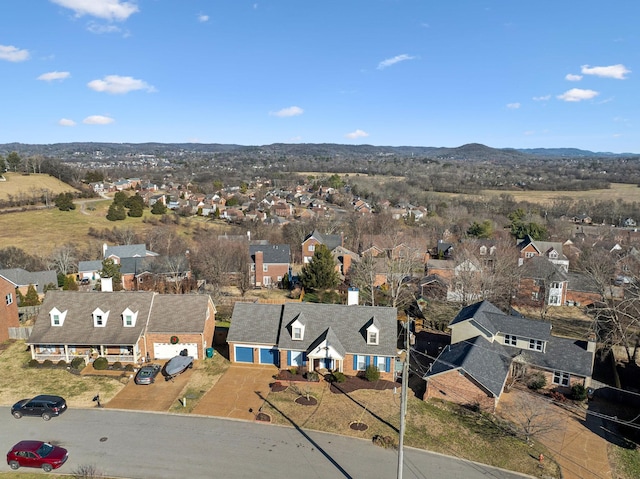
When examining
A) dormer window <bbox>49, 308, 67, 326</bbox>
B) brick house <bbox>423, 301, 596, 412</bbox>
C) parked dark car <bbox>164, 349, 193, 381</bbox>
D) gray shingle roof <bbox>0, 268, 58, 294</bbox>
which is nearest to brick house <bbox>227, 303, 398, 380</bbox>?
parked dark car <bbox>164, 349, 193, 381</bbox>

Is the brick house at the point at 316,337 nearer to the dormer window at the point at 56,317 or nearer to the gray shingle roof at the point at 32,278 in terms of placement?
the dormer window at the point at 56,317

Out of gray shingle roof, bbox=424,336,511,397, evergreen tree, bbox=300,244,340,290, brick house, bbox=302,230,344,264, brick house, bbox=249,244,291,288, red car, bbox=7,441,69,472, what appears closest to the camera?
red car, bbox=7,441,69,472

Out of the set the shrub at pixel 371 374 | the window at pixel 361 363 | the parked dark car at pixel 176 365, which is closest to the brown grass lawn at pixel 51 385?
the parked dark car at pixel 176 365

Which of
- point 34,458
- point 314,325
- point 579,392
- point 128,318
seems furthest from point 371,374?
point 34,458

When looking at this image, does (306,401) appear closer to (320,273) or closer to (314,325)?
(314,325)

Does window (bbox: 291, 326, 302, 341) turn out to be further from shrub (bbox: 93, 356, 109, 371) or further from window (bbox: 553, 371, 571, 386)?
window (bbox: 553, 371, 571, 386)

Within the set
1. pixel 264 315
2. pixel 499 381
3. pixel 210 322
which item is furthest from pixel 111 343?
pixel 499 381
